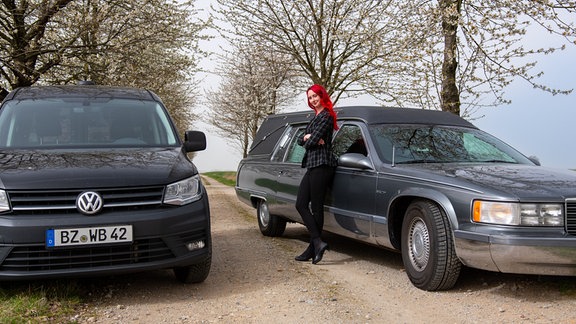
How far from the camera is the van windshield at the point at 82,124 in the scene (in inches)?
198

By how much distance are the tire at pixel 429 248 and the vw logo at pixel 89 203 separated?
8.65 feet

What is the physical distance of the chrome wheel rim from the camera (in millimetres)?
4550

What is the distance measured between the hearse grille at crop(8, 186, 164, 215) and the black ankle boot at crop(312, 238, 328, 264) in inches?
84.5

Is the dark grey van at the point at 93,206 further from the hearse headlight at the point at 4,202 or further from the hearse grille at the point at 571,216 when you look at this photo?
the hearse grille at the point at 571,216

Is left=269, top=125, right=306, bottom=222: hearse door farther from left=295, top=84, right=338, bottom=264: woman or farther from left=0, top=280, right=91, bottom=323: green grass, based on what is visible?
left=0, top=280, right=91, bottom=323: green grass

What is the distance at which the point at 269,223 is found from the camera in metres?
7.50

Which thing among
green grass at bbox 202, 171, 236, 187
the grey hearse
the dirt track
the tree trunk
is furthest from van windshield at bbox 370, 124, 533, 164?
green grass at bbox 202, 171, 236, 187

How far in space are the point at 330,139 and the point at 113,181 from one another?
2505mm

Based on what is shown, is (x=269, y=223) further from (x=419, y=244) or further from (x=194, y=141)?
(x=419, y=244)

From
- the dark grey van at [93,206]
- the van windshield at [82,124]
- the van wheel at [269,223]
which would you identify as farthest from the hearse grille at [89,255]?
the van wheel at [269,223]

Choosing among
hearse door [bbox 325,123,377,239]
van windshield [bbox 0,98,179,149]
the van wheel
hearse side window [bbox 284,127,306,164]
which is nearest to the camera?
van windshield [bbox 0,98,179,149]

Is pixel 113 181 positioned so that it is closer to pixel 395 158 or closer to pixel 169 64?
pixel 395 158

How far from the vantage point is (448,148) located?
215 inches

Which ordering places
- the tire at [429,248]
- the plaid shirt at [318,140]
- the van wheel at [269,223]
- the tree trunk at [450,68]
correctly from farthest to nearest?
1. the tree trunk at [450,68]
2. the van wheel at [269,223]
3. the plaid shirt at [318,140]
4. the tire at [429,248]
